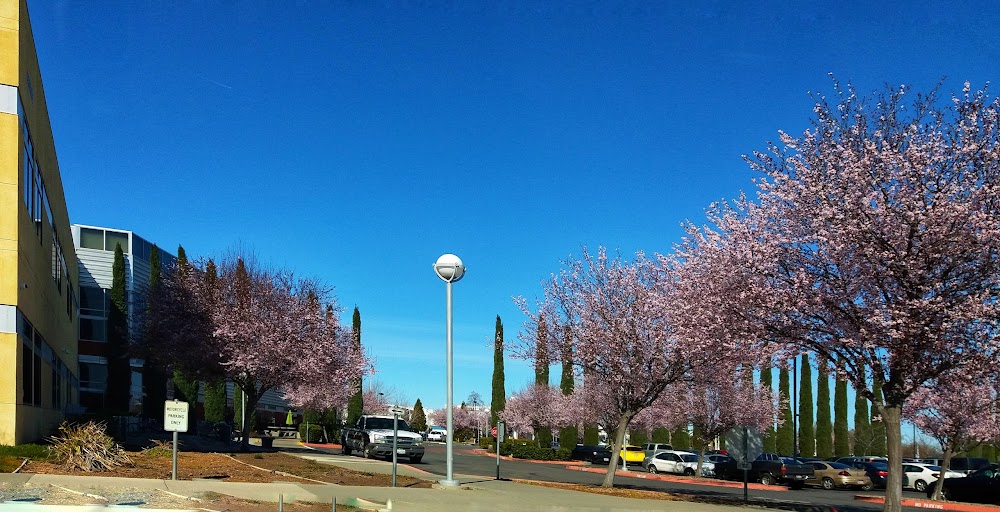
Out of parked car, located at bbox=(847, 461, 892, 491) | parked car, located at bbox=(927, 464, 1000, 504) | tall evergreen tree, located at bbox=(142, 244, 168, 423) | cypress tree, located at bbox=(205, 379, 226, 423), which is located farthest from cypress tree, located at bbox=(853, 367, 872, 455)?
tall evergreen tree, located at bbox=(142, 244, 168, 423)

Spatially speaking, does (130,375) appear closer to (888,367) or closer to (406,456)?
(406,456)

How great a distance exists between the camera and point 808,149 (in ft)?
57.9

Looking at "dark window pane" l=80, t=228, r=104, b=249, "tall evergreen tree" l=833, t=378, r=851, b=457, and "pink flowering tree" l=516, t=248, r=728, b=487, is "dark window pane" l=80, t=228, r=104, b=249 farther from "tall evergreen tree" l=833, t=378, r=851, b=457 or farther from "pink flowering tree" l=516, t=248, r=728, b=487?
"tall evergreen tree" l=833, t=378, r=851, b=457

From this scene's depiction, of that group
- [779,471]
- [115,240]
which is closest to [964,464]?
[779,471]

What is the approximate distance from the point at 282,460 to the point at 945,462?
22.2 metres

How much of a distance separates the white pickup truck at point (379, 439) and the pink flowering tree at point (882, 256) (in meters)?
23.3

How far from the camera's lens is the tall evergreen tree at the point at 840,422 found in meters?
70.1

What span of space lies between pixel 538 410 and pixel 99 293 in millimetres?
34204

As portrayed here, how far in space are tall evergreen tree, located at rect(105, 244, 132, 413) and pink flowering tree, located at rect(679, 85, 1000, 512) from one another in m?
42.3

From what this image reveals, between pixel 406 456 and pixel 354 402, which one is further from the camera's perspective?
pixel 354 402

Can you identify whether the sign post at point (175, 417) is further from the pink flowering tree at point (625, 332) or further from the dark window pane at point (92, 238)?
the dark window pane at point (92, 238)

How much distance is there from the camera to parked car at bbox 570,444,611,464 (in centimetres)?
5381

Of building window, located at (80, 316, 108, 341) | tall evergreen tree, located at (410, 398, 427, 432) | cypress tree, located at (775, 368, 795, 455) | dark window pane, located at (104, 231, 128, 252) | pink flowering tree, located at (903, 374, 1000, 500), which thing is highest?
dark window pane, located at (104, 231, 128, 252)

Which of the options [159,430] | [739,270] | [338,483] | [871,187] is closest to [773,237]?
[739,270]
